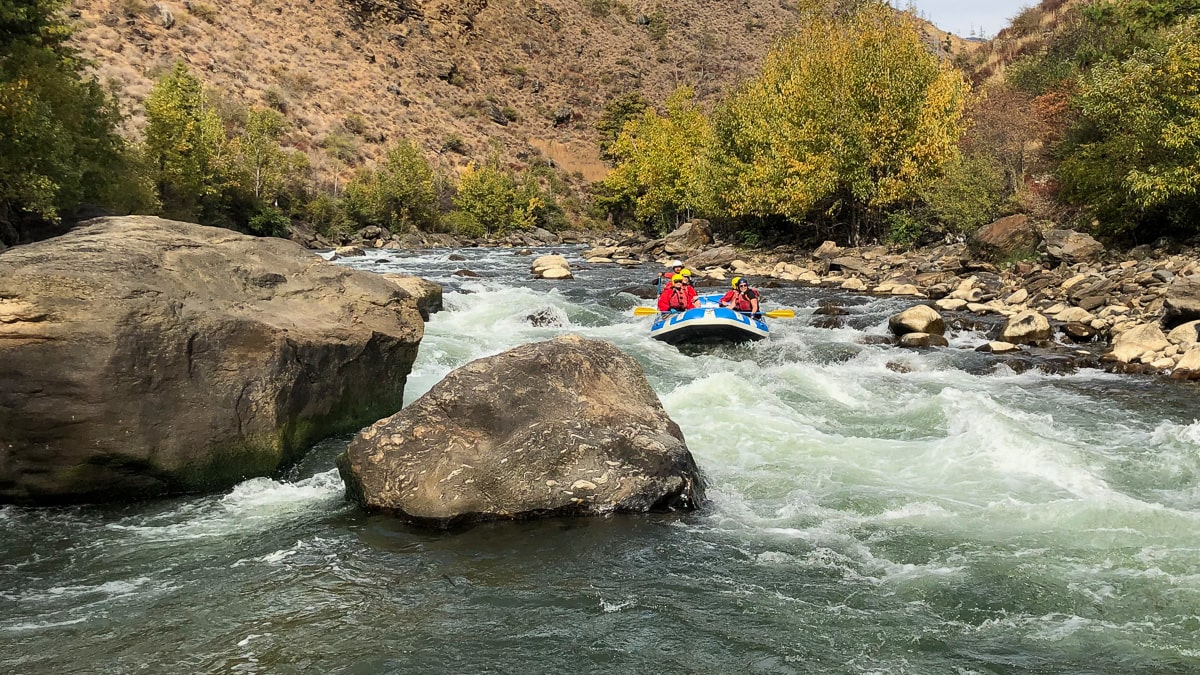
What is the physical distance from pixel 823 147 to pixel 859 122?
1906 millimetres

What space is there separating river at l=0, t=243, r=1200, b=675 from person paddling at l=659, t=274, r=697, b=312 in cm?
719

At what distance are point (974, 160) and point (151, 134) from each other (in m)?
32.6

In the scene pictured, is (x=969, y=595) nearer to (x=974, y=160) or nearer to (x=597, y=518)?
(x=597, y=518)

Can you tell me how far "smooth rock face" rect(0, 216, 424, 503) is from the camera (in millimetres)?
7309

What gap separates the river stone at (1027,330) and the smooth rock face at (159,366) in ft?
41.5

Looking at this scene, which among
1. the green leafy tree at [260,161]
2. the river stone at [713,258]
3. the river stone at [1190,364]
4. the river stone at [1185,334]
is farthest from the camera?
the green leafy tree at [260,161]

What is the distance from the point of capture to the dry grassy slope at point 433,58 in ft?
187

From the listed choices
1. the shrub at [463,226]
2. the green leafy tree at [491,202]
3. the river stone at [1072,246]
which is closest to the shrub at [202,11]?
the green leafy tree at [491,202]

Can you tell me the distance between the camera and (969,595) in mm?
6039

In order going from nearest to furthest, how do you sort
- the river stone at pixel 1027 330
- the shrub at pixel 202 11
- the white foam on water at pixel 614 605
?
the white foam on water at pixel 614 605, the river stone at pixel 1027 330, the shrub at pixel 202 11

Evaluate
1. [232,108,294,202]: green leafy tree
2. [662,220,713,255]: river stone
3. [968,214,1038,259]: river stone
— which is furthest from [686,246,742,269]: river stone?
[232,108,294,202]: green leafy tree

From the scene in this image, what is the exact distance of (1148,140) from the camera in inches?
750

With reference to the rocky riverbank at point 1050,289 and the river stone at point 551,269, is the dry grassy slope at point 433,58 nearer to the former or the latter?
the river stone at point 551,269

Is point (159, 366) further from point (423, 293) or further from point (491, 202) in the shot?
point (491, 202)
